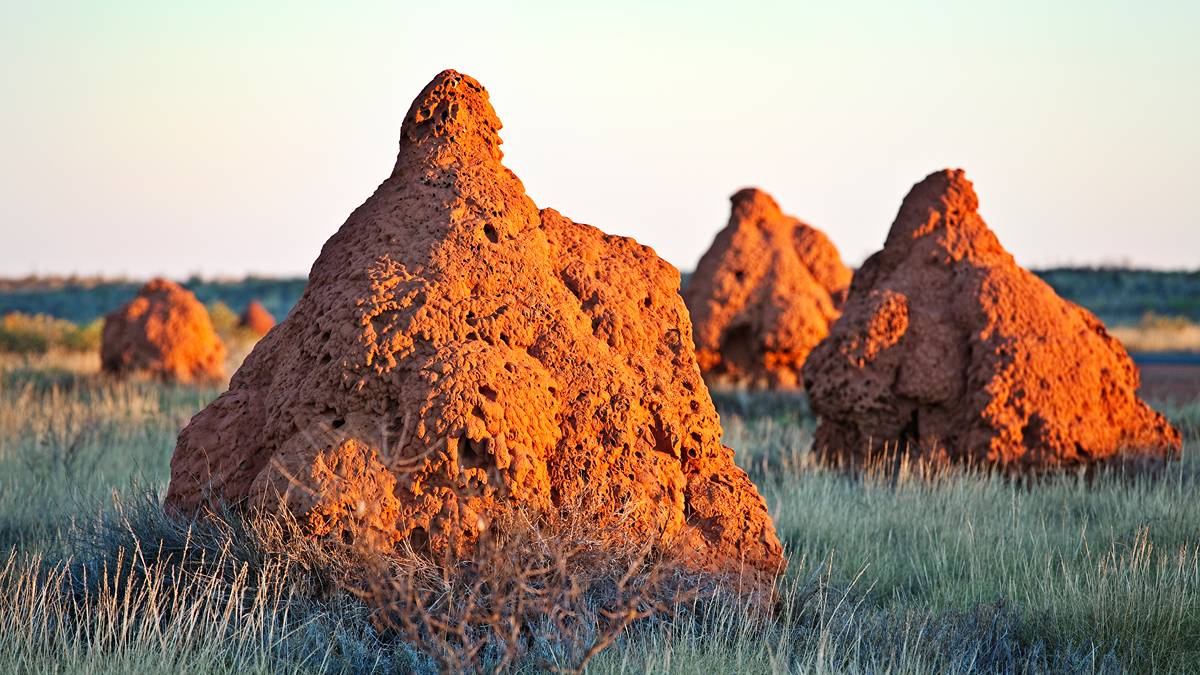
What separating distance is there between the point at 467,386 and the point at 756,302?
11.8m

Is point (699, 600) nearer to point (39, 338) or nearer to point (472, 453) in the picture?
point (472, 453)

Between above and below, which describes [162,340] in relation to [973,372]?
below

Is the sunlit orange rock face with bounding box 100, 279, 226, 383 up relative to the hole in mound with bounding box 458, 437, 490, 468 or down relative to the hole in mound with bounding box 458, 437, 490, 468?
down

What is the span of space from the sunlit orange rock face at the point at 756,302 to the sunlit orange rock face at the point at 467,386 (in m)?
10.3

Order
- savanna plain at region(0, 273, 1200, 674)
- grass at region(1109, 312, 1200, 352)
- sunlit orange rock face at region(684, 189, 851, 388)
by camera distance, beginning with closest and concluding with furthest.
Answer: savanna plain at region(0, 273, 1200, 674) < sunlit orange rock face at region(684, 189, 851, 388) < grass at region(1109, 312, 1200, 352)

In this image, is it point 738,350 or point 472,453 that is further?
point 738,350

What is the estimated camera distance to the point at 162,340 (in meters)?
16.5

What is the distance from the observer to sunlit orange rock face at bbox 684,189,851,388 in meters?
15.7

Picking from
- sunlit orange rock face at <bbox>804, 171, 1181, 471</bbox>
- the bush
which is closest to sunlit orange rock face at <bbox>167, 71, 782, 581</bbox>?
sunlit orange rock face at <bbox>804, 171, 1181, 471</bbox>

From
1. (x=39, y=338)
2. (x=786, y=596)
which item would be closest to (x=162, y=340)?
(x=39, y=338)

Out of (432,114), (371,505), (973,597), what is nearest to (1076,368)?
(973,597)

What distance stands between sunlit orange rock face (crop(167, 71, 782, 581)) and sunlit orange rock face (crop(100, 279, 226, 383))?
477 inches

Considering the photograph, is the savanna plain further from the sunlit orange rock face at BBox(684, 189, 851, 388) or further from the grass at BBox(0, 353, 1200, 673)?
the sunlit orange rock face at BBox(684, 189, 851, 388)

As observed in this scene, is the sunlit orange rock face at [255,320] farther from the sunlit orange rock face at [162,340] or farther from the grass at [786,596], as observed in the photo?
the grass at [786,596]
